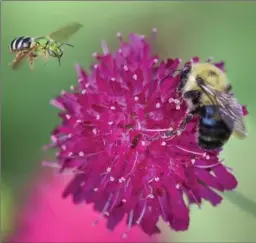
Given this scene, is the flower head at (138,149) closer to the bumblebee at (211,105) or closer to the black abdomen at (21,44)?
the bumblebee at (211,105)

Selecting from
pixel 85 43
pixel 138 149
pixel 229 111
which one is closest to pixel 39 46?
pixel 138 149

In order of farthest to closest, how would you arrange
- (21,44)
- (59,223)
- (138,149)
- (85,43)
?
(85,43), (59,223), (138,149), (21,44)

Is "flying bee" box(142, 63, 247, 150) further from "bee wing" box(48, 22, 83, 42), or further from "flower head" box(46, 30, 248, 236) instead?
"bee wing" box(48, 22, 83, 42)

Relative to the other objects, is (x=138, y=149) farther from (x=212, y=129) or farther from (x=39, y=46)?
(x=39, y=46)

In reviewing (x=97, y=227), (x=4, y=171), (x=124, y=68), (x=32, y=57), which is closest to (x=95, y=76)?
(x=124, y=68)

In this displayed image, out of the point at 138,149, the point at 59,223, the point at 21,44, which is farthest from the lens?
the point at 59,223

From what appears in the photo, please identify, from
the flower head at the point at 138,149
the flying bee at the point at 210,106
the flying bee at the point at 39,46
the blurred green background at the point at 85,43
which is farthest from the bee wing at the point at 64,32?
the blurred green background at the point at 85,43

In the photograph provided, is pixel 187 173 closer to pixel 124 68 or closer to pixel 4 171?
pixel 124 68
